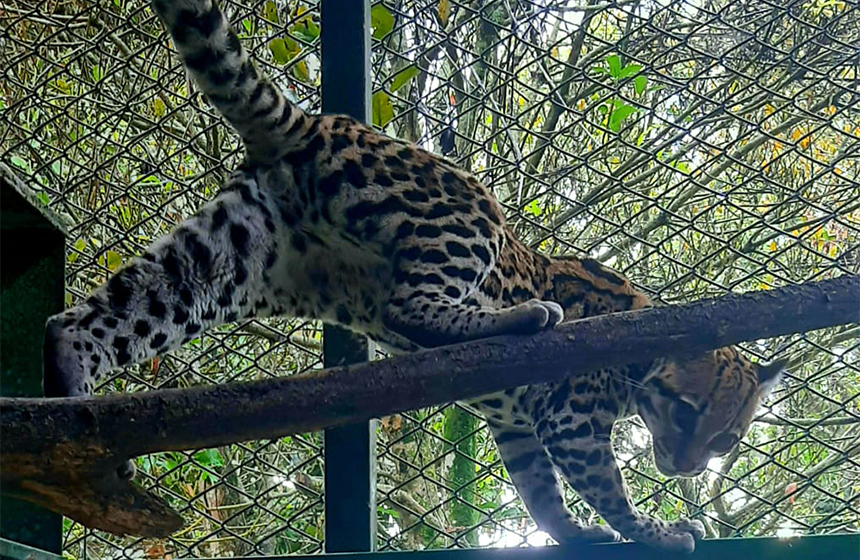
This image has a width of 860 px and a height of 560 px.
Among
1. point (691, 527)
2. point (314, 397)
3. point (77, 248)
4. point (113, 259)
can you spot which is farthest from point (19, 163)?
point (691, 527)

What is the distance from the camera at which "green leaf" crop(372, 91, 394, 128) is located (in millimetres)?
3014

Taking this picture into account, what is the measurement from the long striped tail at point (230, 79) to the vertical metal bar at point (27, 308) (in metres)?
0.49

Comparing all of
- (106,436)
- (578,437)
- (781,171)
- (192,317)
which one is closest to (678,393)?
(578,437)

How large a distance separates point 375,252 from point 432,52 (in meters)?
1.17

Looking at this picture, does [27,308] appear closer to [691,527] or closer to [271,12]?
[271,12]

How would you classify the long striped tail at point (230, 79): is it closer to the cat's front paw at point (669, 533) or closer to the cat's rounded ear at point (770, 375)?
the cat's front paw at point (669, 533)

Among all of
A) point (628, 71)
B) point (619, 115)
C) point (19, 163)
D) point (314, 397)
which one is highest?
point (19, 163)

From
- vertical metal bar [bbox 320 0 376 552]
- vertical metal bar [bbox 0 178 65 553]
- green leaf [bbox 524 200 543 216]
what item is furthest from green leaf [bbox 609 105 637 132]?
vertical metal bar [bbox 0 178 65 553]

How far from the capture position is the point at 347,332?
9.20 feet

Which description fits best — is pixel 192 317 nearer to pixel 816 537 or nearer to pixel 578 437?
pixel 578 437

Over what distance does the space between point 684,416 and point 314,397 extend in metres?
1.71

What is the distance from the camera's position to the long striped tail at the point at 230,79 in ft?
7.22

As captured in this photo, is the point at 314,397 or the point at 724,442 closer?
the point at 314,397

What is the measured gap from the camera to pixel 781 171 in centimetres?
365
